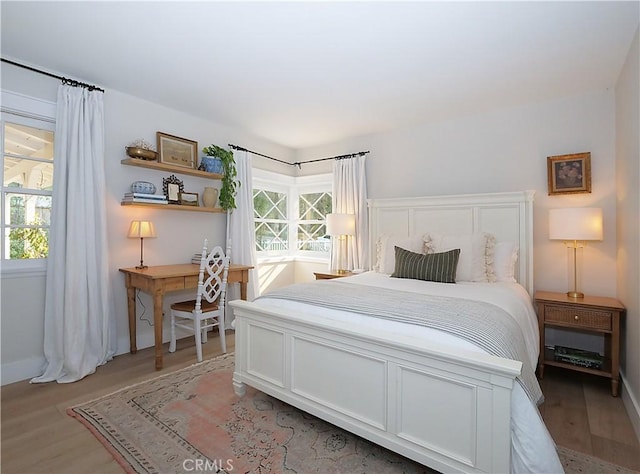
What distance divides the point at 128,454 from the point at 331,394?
43.2 inches

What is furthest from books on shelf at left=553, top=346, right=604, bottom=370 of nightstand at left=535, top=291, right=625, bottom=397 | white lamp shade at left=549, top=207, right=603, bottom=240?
white lamp shade at left=549, top=207, right=603, bottom=240

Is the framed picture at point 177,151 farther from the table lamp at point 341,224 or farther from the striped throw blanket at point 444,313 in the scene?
the striped throw blanket at point 444,313

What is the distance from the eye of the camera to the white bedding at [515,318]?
1.30m

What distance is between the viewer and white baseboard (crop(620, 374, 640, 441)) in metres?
1.98

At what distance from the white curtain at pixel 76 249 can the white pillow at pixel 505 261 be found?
11.3 feet

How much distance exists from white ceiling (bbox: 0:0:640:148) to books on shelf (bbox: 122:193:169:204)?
3.13ft

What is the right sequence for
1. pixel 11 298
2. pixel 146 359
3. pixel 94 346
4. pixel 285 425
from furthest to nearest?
pixel 146 359
pixel 94 346
pixel 11 298
pixel 285 425

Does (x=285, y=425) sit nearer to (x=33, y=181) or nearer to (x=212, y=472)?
(x=212, y=472)

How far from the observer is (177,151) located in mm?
3549

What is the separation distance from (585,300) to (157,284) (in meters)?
3.51

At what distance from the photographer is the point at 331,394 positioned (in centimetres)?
186

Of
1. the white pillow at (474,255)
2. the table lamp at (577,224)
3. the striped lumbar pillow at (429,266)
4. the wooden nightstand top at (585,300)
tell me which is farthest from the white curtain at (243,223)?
the table lamp at (577,224)

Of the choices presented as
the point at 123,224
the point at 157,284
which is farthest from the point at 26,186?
the point at 157,284

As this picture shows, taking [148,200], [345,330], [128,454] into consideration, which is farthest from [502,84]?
[128,454]
